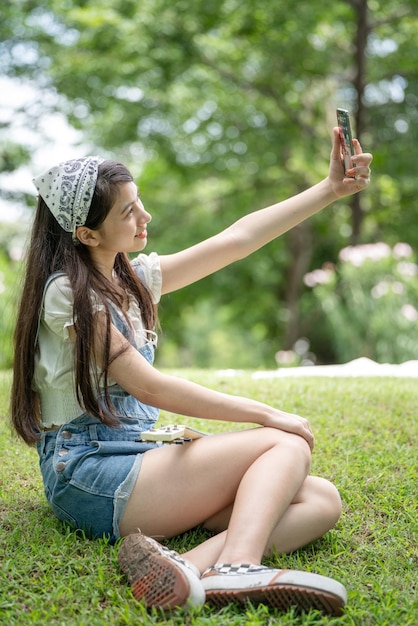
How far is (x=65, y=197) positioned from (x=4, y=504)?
1155mm

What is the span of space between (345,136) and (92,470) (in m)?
1.39

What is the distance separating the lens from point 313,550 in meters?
2.36

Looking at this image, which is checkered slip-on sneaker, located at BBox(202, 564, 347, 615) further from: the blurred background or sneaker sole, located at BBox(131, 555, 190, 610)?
the blurred background

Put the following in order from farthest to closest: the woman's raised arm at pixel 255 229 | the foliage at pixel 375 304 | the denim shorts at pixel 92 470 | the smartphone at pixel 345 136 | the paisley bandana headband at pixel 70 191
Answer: the foliage at pixel 375 304
the woman's raised arm at pixel 255 229
the smartphone at pixel 345 136
the paisley bandana headband at pixel 70 191
the denim shorts at pixel 92 470

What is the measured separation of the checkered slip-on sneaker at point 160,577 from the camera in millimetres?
1870

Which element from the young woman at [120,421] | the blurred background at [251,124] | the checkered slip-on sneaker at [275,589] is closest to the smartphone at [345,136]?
the young woman at [120,421]

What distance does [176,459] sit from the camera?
2.23m

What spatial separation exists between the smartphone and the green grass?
47.2 inches

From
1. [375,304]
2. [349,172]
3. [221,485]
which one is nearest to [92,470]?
[221,485]

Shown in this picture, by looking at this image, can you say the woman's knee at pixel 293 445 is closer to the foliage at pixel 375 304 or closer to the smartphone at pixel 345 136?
the smartphone at pixel 345 136

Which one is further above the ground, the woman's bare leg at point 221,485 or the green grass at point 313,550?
the woman's bare leg at point 221,485

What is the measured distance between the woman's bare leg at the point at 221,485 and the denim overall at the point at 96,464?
5 centimetres

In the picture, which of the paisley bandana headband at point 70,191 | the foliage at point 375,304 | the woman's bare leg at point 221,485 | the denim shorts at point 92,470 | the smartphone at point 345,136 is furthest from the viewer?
the foliage at point 375,304

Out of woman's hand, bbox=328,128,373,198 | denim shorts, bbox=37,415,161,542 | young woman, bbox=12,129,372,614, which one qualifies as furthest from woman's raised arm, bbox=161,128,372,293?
denim shorts, bbox=37,415,161,542
